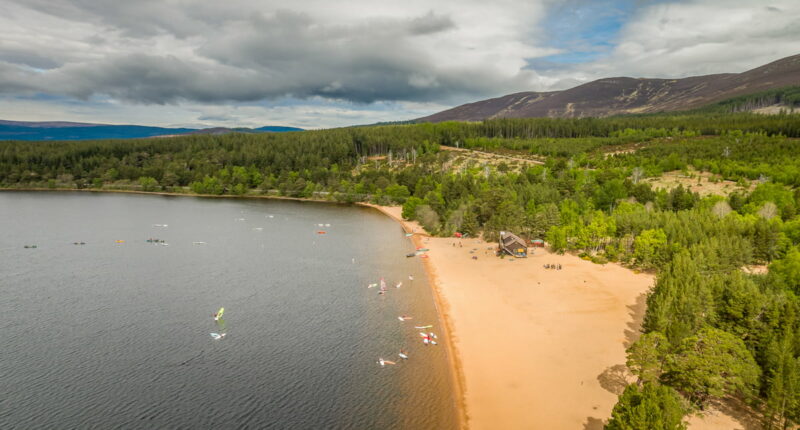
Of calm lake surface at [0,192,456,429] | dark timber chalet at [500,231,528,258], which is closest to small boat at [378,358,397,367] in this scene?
calm lake surface at [0,192,456,429]

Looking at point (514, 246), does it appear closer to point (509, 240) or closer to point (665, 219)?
point (509, 240)

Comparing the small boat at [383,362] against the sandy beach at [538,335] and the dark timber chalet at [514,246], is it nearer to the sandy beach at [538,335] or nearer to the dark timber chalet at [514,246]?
the sandy beach at [538,335]

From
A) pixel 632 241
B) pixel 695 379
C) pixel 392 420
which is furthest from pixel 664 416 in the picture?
pixel 632 241

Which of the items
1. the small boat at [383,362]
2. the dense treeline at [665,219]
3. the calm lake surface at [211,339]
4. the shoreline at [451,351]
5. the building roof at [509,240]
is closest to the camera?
the dense treeline at [665,219]

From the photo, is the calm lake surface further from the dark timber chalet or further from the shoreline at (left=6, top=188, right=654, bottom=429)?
the dark timber chalet

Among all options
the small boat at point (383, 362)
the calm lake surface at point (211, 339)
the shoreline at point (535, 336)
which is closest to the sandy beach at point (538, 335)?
the shoreline at point (535, 336)

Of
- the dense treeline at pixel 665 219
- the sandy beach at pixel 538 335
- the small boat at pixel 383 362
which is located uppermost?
the dense treeline at pixel 665 219
